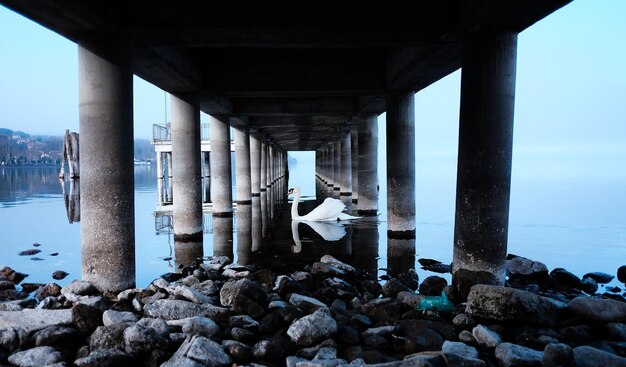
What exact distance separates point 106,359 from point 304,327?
A: 2293mm

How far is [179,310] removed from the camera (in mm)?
7000

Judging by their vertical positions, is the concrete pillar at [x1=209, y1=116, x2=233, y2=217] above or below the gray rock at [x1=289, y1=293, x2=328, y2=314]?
above

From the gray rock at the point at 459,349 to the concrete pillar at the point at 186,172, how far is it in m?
10.8

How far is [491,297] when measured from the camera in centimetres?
691

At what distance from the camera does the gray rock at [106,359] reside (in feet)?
17.3

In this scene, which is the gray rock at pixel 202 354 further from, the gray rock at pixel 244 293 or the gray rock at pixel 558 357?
the gray rock at pixel 558 357

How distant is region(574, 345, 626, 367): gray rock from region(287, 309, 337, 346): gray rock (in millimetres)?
2752

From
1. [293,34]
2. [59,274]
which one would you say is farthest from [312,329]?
[59,274]

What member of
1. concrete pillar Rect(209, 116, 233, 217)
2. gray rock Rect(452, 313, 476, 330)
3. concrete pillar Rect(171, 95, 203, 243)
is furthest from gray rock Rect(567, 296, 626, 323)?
concrete pillar Rect(209, 116, 233, 217)

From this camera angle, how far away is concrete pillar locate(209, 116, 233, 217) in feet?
70.5

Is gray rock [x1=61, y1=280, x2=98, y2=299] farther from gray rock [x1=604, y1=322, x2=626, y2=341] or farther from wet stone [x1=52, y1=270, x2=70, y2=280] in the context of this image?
gray rock [x1=604, y1=322, x2=626, y2=341]

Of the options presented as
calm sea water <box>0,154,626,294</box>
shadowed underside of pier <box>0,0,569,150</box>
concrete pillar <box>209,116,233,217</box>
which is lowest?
calm sea water <box>0,154,626,294</box>

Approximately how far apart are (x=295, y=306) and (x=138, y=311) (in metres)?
2.40

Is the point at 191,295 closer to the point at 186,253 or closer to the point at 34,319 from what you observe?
the point at 34,319
